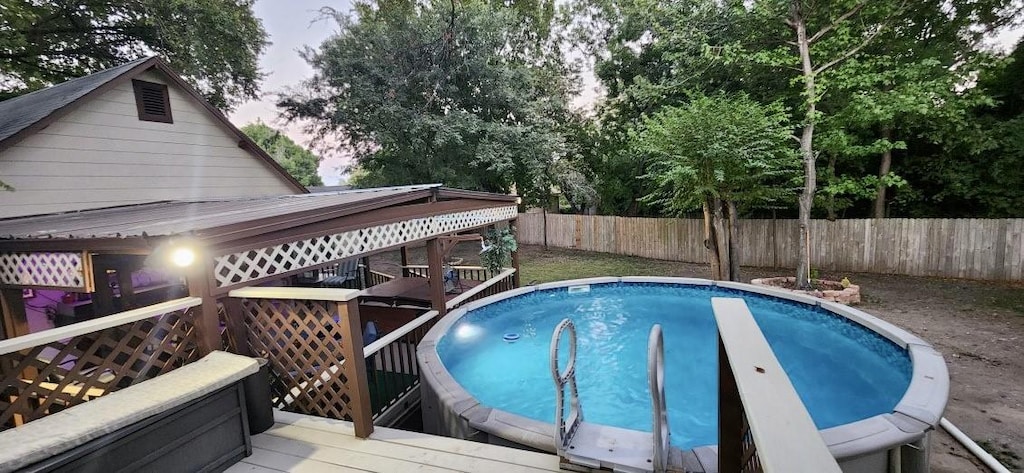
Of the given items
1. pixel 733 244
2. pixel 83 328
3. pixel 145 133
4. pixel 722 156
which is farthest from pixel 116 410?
pixel 733 244

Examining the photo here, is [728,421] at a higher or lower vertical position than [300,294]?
lower

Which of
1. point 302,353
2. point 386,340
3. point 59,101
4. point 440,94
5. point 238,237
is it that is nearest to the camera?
point 238,237

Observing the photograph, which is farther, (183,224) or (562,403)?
Answer: (183,224)

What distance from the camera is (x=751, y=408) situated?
0.93 metres

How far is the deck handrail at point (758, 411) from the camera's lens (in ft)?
2.48

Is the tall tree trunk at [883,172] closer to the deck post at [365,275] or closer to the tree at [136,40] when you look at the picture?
the deck post at [365,275]

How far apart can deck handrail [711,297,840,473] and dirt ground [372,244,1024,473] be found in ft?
12.7

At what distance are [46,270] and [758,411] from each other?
5.50 m

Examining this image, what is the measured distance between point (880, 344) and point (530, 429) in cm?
560

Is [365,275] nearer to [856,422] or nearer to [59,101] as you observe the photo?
[59,101]

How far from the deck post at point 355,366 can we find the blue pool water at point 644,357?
8.76 ft

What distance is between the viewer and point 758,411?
917 mm

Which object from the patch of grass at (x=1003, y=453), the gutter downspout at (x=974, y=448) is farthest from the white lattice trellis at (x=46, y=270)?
the patch of grass at (x=1003, y=453)

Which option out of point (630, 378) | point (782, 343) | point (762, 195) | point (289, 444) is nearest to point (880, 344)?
point (782, 343)
